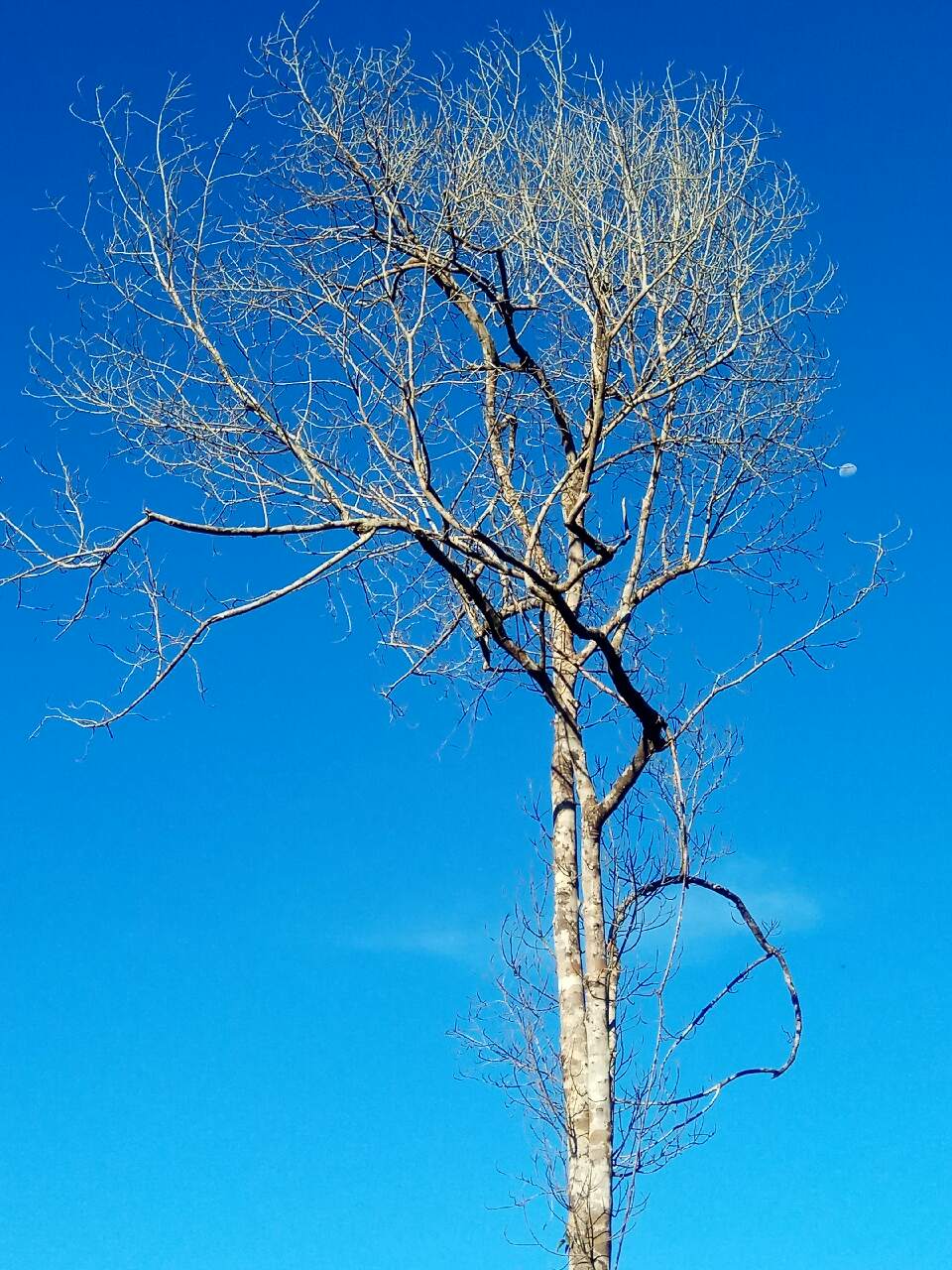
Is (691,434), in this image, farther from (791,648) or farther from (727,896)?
(727,896)

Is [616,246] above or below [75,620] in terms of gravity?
above

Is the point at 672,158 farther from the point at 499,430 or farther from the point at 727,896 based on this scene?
the point at 727,896

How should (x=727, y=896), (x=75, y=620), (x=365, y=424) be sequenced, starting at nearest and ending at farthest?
(x=75, y=620) → (x=365, y=424) → (x=727, y=896)

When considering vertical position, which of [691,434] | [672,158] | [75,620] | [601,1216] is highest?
[672,158]

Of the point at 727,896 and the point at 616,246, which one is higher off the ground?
the point at 616,246

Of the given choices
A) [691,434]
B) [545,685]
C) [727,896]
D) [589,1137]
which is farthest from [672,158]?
[589,1137]

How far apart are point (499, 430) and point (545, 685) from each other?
55.1 inches

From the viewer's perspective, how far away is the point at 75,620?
19.9 feet

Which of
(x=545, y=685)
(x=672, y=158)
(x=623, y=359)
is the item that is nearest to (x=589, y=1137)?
(x=545, y=685)

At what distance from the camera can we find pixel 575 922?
6.76 m

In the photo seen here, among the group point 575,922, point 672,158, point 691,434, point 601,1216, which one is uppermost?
point 672,158

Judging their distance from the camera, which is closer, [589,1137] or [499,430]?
[589,1137]

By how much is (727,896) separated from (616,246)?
309 centimetres

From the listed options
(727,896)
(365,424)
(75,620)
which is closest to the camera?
(75,620)
